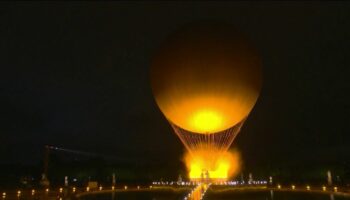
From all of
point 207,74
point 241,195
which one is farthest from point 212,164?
point 207,74

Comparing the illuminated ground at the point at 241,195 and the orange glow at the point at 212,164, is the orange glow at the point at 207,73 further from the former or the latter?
the orange glow at the point at 212,164

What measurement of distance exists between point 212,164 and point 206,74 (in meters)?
15.5

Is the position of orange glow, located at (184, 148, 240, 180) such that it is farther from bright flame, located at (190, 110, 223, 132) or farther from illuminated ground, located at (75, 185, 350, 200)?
bright flame, located at (190, 110, 223, 132)

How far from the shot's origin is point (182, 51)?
23750 mm

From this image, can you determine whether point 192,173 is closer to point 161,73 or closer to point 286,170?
point 286,170

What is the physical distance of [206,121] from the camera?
86.9 ft

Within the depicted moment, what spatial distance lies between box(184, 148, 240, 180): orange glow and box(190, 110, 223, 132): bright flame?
5.84 meters

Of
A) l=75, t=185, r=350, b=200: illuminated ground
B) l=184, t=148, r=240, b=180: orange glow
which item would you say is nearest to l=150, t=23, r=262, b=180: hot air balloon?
l=75, t=185, r=350, b=200: illuminated ground

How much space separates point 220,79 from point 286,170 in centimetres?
4011

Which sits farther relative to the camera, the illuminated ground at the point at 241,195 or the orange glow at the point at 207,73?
the illuminated ground at the point at 241,195

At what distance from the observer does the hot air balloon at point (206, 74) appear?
77.1 ft

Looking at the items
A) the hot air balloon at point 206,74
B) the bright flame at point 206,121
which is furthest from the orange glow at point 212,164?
the hot air balloon at point 206,74

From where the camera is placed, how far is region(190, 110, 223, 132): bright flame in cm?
2584

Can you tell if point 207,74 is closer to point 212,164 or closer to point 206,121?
point 206,121
